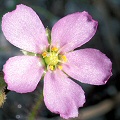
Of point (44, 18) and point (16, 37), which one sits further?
point (44, 18)

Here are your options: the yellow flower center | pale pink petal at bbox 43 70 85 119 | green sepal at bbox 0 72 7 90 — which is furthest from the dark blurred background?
green sepal at bbox 0 72 7 90

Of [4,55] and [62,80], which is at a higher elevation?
[62,80]

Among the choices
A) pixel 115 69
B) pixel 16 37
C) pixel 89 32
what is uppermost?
pixel 89 32

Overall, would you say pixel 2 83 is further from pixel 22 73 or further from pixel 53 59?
pixel 53 59

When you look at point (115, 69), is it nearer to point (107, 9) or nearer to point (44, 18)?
point (107, 9)

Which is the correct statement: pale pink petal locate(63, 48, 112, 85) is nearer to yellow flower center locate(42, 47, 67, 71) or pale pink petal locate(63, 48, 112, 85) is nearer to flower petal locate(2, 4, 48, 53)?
yellow flower center locate(42, 47, 67, 71)

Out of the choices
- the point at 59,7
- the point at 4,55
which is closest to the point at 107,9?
the point at 59,7

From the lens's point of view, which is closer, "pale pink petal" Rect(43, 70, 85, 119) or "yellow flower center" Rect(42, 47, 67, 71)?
"pale pink petal" Rect(43, 70, 85, 119)
